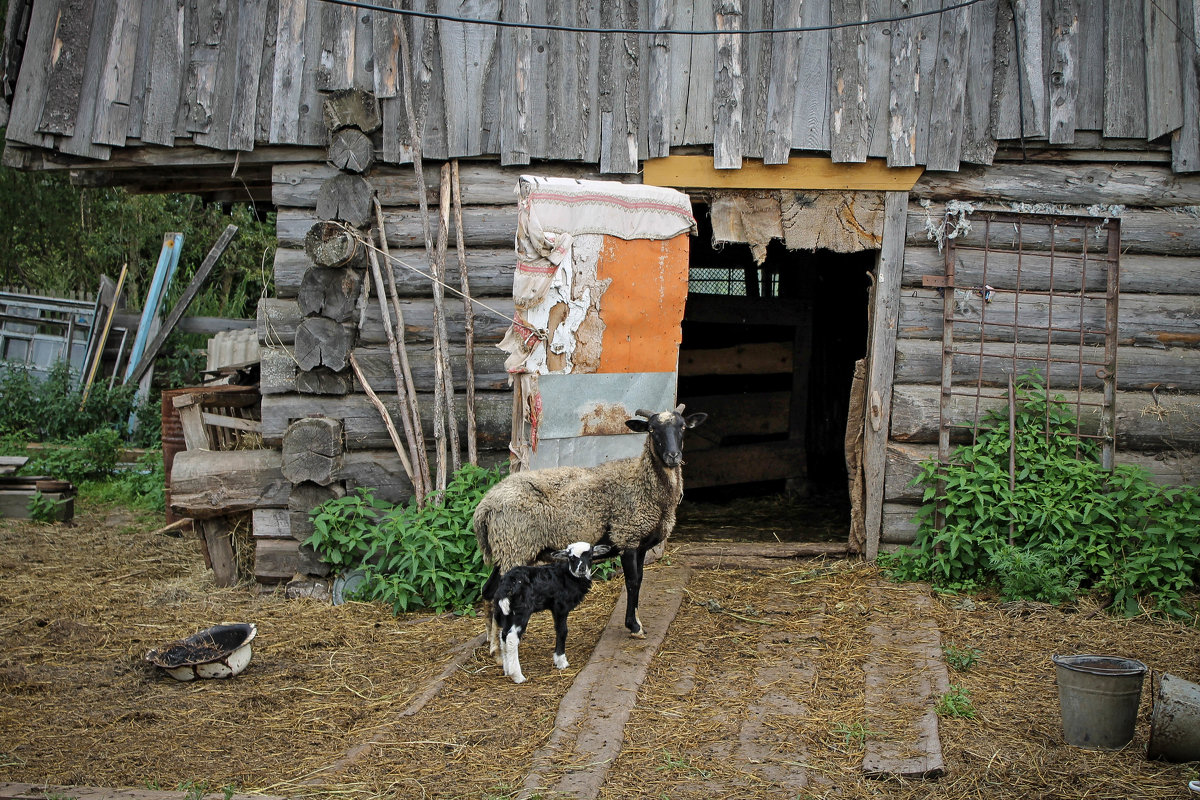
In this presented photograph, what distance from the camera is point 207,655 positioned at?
6.06m

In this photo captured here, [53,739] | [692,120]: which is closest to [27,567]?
→ [53,739]

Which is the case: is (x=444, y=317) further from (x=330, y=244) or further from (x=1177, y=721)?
(x=1177, y=721)

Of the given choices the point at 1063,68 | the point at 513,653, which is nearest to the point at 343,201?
the point at 513,653

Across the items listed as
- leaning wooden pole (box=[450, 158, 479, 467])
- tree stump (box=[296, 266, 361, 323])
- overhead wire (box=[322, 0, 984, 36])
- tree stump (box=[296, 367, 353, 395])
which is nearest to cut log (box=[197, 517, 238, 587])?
tree stump (box=[296, 367, 353, 395])

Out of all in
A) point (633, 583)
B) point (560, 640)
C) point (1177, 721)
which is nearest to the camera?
point (1177, 721)

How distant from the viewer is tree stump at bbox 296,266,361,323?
783 cm

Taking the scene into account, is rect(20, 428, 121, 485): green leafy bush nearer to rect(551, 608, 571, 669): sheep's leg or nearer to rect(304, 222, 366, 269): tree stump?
rect(304, 222, 366, 269): tree stump

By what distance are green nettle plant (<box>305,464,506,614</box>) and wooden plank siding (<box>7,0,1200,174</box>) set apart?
2.83 meters

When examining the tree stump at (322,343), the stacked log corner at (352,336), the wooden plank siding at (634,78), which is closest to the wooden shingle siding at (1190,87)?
the wooden plank siding at (634,78)

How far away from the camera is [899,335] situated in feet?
26.7

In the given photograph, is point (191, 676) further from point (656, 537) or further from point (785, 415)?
point (785, 415)

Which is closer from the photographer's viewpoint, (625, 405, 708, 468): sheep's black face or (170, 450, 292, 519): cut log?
(625, 405, 708, 468): sheep's black face

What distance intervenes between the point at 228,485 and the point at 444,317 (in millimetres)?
2391

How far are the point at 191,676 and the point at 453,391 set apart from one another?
299 cm
